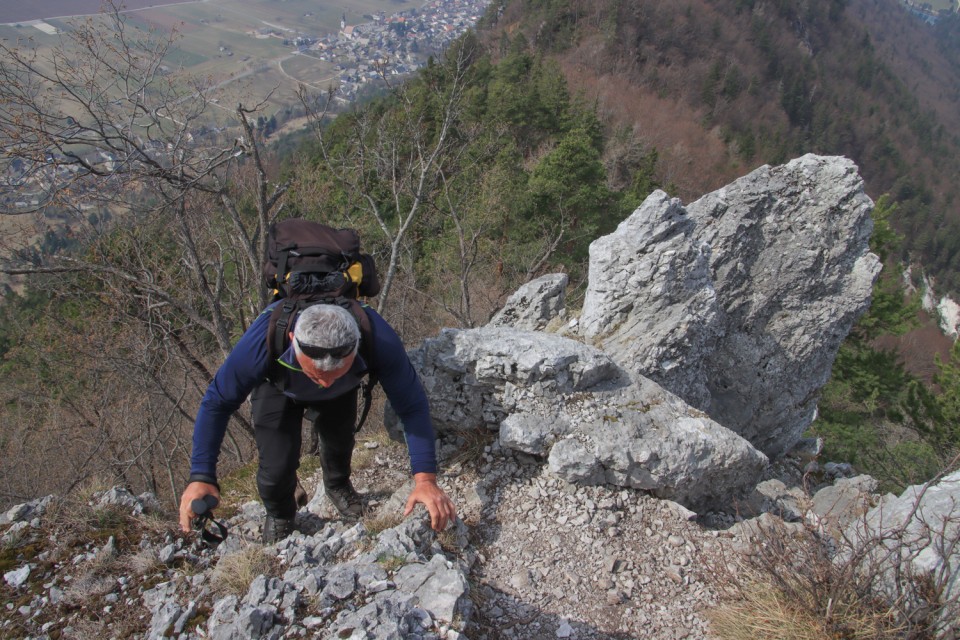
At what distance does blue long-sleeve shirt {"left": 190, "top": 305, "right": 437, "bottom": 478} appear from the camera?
3.39m

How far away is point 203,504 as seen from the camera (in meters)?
3.40

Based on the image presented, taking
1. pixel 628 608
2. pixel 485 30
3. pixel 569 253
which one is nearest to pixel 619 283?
pixel 628 608

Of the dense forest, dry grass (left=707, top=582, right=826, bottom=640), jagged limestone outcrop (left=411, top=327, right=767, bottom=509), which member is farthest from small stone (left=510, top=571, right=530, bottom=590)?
the dense forest

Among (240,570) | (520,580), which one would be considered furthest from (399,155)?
(240,570)

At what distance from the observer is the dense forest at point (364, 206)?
6281 mm

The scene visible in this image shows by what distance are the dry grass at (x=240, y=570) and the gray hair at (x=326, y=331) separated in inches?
52.4

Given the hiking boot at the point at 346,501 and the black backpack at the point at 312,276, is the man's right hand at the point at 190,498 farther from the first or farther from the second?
the hiking boot at the point at 346,501

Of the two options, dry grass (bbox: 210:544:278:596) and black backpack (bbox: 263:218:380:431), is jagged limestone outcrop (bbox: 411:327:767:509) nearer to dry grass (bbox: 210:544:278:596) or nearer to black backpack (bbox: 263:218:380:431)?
black backpack (bbox: 263:218:380:431)

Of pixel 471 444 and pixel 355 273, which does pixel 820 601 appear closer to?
pixel 471 444

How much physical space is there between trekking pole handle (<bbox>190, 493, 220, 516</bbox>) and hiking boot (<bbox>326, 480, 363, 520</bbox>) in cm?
108

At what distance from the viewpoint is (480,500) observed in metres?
4.62

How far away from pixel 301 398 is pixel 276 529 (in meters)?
1.21

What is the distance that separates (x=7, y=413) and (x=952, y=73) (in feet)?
698

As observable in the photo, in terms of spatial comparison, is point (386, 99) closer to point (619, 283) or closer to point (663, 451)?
point (619, 283)
